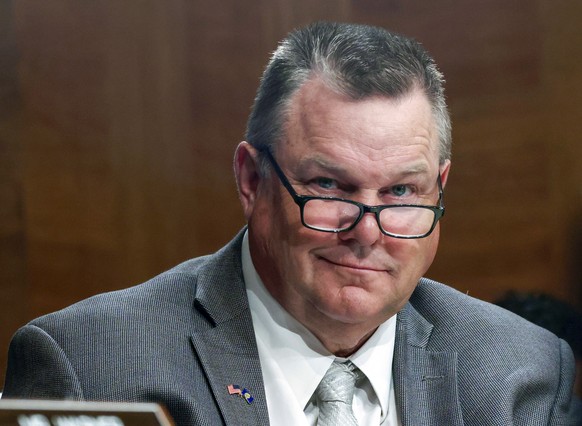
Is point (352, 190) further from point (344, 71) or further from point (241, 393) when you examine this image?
point (241, 393)

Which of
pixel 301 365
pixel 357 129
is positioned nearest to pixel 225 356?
pixel 301 365

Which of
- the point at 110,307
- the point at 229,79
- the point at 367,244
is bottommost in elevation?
the point at 110,307

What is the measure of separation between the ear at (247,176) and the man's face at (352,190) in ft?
0.24

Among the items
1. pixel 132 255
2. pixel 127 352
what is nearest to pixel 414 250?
pixel 127 352

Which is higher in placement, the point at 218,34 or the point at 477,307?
the point at 218,34

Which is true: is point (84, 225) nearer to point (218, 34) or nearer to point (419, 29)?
point (218, 34)

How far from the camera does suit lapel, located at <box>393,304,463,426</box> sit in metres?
2.32

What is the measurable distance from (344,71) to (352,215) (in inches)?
12.6

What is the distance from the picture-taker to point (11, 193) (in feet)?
8.93

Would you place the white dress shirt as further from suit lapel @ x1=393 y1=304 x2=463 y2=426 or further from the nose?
the nose

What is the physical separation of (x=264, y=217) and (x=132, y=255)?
649 mm

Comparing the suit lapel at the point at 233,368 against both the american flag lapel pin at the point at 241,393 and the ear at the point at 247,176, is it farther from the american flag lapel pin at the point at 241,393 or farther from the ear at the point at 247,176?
the ear at the point at 247,176

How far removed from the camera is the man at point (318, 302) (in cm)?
216

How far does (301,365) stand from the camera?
2316mm
